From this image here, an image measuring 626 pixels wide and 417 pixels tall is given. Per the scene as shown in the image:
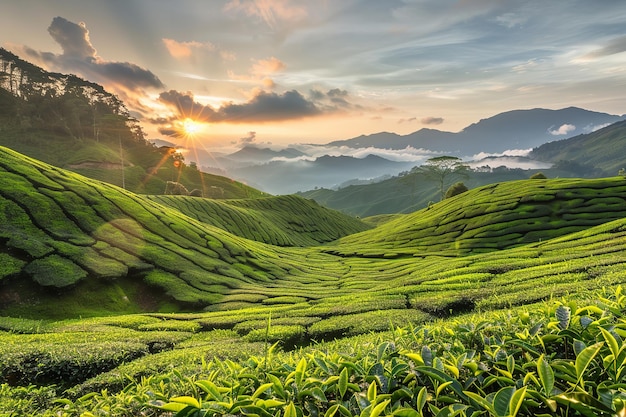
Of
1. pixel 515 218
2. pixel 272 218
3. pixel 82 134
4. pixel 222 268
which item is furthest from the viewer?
pixel 82 134

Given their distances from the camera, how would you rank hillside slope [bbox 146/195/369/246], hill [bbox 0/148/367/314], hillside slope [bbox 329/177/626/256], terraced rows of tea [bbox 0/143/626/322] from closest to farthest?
terraced rows of tea [bbox 0/143/626/322] < hill [bbox 0/148/367/314] < hillside slope [bbox 329/177/626/256] < hillside slope [bbox 146/195/369/246]

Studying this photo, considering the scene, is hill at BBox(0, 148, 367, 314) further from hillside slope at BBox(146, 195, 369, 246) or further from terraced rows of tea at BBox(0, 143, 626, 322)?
hillside slope at BBox(146, 195, 369, 246)

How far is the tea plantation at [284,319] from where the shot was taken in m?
3.03

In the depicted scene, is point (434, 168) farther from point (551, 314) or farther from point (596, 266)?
point (551, 314)

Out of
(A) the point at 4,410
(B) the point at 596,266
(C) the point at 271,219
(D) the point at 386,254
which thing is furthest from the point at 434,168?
(A) the point at 4,410

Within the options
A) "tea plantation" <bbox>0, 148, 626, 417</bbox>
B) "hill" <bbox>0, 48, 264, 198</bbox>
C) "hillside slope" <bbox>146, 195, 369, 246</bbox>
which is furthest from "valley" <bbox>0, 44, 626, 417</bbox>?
"hill" <bbox>0, 48, 264, 198</bbox>

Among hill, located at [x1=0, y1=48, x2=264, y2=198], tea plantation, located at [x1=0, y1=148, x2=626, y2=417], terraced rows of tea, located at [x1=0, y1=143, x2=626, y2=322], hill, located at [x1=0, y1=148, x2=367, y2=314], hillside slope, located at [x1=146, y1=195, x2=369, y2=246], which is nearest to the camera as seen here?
tea plantation, located at [x1=0, y1=148, x2=626, y2=417]

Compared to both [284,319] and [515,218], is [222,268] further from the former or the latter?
[515,218]

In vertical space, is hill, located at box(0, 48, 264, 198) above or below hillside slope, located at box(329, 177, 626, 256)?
above

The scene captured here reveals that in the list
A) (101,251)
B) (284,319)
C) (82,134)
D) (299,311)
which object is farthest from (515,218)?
(82,134)

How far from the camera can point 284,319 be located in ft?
57.0

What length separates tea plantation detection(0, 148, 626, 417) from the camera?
3.03m

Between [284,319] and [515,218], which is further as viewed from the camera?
[515,218]

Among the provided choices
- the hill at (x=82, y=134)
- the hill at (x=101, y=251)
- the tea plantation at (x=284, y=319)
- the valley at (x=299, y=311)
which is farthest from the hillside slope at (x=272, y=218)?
the hill at (x=82, y=134)
